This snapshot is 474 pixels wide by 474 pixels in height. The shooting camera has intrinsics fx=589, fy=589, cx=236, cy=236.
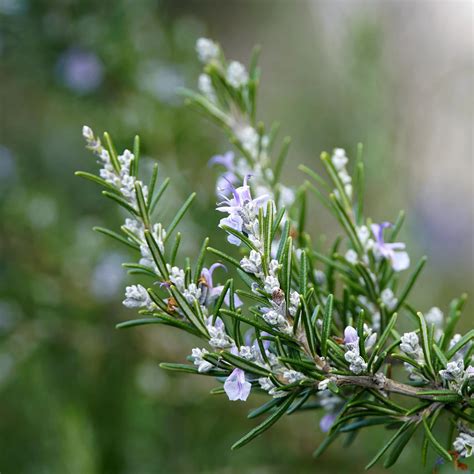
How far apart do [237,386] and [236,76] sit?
0.40 meters

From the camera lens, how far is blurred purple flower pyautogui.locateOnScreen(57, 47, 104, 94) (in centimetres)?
141

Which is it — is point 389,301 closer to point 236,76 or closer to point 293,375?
point 293,375

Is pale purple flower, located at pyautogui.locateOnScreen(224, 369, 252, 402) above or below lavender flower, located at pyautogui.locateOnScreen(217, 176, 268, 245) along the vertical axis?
below

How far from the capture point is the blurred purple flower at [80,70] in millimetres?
1412

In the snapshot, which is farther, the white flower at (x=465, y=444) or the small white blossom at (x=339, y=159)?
the small white blossom at (x=339, y=159)

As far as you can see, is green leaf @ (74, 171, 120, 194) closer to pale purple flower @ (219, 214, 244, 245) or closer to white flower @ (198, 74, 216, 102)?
pale purple flower @ (219, 214, 244, 245)

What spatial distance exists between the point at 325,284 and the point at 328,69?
2.31 meters

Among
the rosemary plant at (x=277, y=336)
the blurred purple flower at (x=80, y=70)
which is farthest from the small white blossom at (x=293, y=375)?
the blurred purple flower at (x=80, y=70)

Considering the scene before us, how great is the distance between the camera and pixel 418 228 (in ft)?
6.34

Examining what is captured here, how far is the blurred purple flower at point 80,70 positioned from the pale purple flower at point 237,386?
44.3 inches

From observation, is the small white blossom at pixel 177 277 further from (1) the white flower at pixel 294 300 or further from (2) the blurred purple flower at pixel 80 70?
(2) the blurred purple flower at pixel 80 70

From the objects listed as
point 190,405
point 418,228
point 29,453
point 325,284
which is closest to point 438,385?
point 325,284

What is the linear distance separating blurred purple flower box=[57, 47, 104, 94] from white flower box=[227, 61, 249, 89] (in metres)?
0.80

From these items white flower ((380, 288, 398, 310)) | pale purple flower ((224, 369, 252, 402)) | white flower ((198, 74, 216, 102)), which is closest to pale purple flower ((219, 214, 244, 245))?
pale purple flower ((224, 369, 252, 402))
